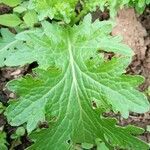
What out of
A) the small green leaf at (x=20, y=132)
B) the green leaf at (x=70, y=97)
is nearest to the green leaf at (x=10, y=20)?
the green leaf at (x=70, y=97)

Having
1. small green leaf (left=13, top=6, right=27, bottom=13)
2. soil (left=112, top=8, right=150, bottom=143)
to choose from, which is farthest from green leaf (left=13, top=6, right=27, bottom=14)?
soil (left=112, top=8, right=150, bottom=143)

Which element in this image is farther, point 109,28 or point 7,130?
point 7,130

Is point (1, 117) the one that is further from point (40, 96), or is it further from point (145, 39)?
point (145, 39)

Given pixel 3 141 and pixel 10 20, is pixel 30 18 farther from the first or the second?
pixel 3 141

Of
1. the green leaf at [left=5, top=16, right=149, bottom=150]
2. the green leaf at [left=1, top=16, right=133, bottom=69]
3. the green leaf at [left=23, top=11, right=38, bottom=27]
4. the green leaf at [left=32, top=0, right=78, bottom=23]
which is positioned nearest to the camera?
the green leaf at [left=5, top=16, right=149, bottom=150]

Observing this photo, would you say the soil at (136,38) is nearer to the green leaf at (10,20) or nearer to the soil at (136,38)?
the soil at (136,38)

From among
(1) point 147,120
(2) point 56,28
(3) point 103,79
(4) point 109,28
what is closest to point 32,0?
(2) point 56,28

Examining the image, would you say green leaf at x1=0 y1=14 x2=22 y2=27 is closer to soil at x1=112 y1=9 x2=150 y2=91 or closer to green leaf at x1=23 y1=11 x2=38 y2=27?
green leaf at x1=23 y1=11 x2=38 y2=27
